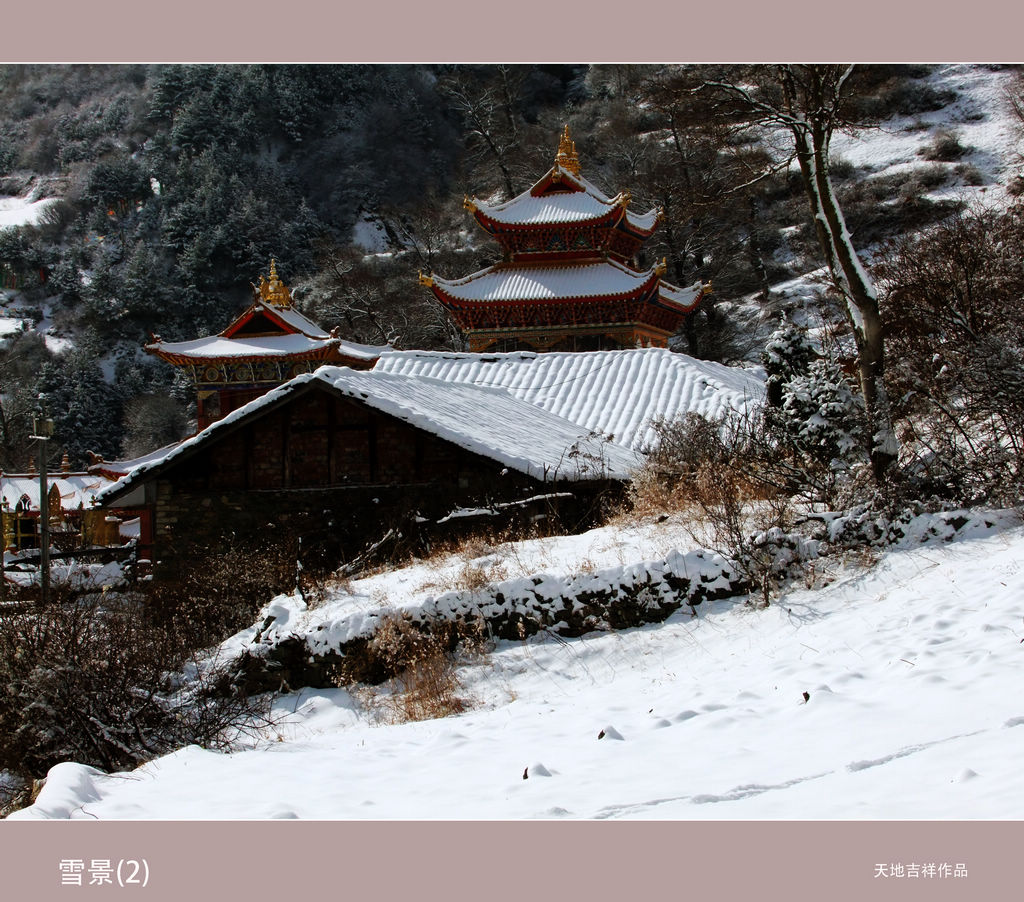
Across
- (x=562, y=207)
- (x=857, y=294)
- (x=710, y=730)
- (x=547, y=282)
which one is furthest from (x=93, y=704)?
(x=562, y=207)

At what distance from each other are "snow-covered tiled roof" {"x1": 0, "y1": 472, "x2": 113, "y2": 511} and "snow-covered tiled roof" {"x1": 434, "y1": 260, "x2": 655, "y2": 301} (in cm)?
2104

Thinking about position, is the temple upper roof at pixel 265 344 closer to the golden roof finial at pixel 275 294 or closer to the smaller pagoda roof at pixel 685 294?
the golden roof finial at pixel 275 294

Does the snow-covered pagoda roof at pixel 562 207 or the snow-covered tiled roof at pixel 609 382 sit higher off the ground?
the snow-covered pagoda roof at pixel 562 207

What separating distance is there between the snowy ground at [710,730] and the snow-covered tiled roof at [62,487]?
125 ft

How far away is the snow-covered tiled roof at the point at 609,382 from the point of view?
1816 centimetres

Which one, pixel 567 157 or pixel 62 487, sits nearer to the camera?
pixel 567 157

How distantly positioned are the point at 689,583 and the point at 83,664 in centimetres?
548

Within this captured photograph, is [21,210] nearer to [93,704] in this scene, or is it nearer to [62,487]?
[62,487]

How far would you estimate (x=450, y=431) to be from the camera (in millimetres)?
13062

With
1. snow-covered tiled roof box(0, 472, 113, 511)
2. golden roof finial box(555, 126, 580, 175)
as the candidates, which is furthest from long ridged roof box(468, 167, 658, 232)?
snow-covered tiled roof box(0, 472, 113, 511)

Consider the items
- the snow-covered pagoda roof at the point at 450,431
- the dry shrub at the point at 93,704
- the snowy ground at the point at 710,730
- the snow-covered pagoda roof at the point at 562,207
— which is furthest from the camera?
the snow-covered pagoda roof at the point at 562,207

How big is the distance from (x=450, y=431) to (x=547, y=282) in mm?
18714

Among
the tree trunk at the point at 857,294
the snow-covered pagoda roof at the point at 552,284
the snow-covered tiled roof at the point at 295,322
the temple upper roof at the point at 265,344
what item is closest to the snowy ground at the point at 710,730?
the tree trunk at the point at 857,294

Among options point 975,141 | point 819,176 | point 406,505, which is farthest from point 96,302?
point 819,176
